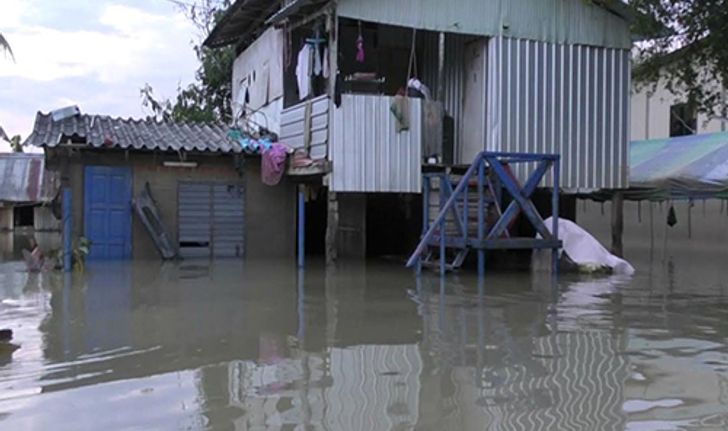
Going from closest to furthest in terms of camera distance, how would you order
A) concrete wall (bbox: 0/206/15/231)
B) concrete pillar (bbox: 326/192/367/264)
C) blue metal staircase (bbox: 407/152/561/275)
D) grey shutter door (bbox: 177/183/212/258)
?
blue metal staircase (bbox: 407/152/561/275)
grey shutter door (bbox: 177/183/212/258)
concrete pillar (bbox: 326/192/367/264)
concrete wall (bbox: 0/206/15/231)

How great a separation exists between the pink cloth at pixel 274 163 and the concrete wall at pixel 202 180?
785 mm

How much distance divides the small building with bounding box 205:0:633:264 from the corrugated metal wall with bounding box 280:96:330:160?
2 centimetres

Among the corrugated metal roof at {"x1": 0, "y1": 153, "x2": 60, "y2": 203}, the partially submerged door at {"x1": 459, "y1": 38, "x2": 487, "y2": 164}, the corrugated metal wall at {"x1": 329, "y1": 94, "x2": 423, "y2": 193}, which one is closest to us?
the corrugated metal wall at {"x1": 329, "y1": 94, "x2": 423, "y2": 193}

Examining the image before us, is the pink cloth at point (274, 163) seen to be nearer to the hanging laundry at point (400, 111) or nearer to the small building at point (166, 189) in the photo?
the small building at point (166, 189)

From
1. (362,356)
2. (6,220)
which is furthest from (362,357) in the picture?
(6,220)

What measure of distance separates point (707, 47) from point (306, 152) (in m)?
7.21

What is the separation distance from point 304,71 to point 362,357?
8992mm

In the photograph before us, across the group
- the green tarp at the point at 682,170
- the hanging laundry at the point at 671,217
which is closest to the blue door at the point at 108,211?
the green tarp at the point at 682,170

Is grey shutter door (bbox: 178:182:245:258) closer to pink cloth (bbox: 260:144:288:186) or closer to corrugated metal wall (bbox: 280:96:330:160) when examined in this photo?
pink cloth (bbox: 260:144:288:186)

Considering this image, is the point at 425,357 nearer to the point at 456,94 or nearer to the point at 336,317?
the point at 336,317

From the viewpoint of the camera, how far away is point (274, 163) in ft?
51.0

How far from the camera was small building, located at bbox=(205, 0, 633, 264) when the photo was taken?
1376 centimetres

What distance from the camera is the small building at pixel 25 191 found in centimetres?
2923

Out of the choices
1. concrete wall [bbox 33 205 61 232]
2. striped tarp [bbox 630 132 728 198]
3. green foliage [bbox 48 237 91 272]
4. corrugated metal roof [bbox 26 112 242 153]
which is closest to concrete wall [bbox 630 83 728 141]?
striped tarp [bbox 630 132 728 198]
